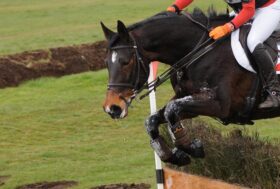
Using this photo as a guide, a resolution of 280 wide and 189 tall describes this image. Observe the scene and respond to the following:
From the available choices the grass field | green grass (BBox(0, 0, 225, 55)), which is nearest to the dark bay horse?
the grass field

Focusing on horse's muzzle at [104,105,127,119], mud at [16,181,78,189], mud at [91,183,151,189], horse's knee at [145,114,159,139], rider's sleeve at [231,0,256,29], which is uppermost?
rider's sleeve at [231,0,256,29]

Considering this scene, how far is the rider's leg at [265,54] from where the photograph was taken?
7273 millimetres

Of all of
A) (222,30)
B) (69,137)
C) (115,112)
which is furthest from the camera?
(69,137)

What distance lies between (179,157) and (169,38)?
1.20 m

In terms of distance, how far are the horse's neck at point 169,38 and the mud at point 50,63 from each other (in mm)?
13114

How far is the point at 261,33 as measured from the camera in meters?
7.37

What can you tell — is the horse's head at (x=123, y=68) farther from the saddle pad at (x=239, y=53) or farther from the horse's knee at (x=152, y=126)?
the saddle pad at (x=239, y=53)

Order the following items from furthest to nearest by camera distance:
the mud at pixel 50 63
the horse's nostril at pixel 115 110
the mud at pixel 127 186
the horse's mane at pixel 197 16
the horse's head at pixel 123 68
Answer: the mud at pixel 50 63 → the mud at pixel 127 186 → the horse's mane at pixel 197 16 → the horse's head at pixel 123 68 → the horse's nostril at pixel 115 110

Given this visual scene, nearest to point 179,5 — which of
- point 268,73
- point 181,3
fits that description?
point 181,3

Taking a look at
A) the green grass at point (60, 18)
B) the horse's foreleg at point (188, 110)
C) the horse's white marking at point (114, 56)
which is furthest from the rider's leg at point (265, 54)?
the green grass at point (60, 18)

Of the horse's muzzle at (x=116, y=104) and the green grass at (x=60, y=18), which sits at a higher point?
A: the green grass at (x=60, y=18)

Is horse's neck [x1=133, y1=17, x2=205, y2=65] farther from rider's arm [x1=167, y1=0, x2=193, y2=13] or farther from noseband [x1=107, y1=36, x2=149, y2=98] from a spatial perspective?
rider's arm [x1=167, y1=0, x2=193, y2=13]

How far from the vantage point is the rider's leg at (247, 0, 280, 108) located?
727 cm

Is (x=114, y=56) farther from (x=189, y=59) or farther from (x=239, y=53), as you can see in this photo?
(x=239, y=53)
